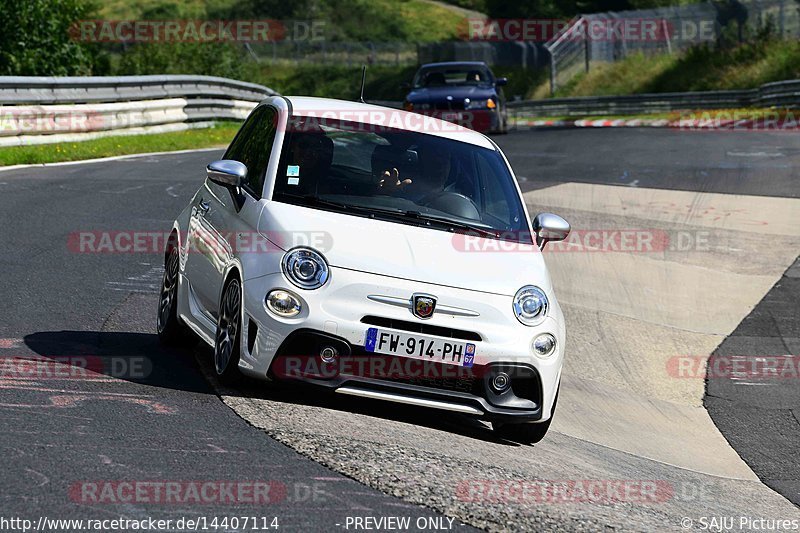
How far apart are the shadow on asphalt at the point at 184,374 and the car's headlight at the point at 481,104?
18.9m

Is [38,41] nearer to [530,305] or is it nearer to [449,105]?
[449,105]

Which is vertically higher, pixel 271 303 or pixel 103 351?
pixel 271 303

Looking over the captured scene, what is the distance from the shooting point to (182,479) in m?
5.18

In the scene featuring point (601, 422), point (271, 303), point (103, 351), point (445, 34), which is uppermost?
point (271, 303)

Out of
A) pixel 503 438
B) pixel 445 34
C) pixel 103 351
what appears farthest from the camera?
pixel 445 34

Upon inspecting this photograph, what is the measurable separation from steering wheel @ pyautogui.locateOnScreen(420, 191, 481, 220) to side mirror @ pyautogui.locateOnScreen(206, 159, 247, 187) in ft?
3.49

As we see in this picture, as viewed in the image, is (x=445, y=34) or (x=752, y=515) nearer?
(x=752, y=515)

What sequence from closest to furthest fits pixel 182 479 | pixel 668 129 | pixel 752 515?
pixel 182 479 < pixel 752 515 < pixel 668 129

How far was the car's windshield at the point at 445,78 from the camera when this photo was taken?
27.5 meters

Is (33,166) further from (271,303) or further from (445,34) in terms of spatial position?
(445,34)

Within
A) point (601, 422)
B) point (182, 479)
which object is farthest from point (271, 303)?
point (601, 422)

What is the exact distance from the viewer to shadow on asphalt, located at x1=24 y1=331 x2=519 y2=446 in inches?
274

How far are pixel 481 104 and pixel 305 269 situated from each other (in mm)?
20692

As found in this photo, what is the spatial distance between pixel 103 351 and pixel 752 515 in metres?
3.89
